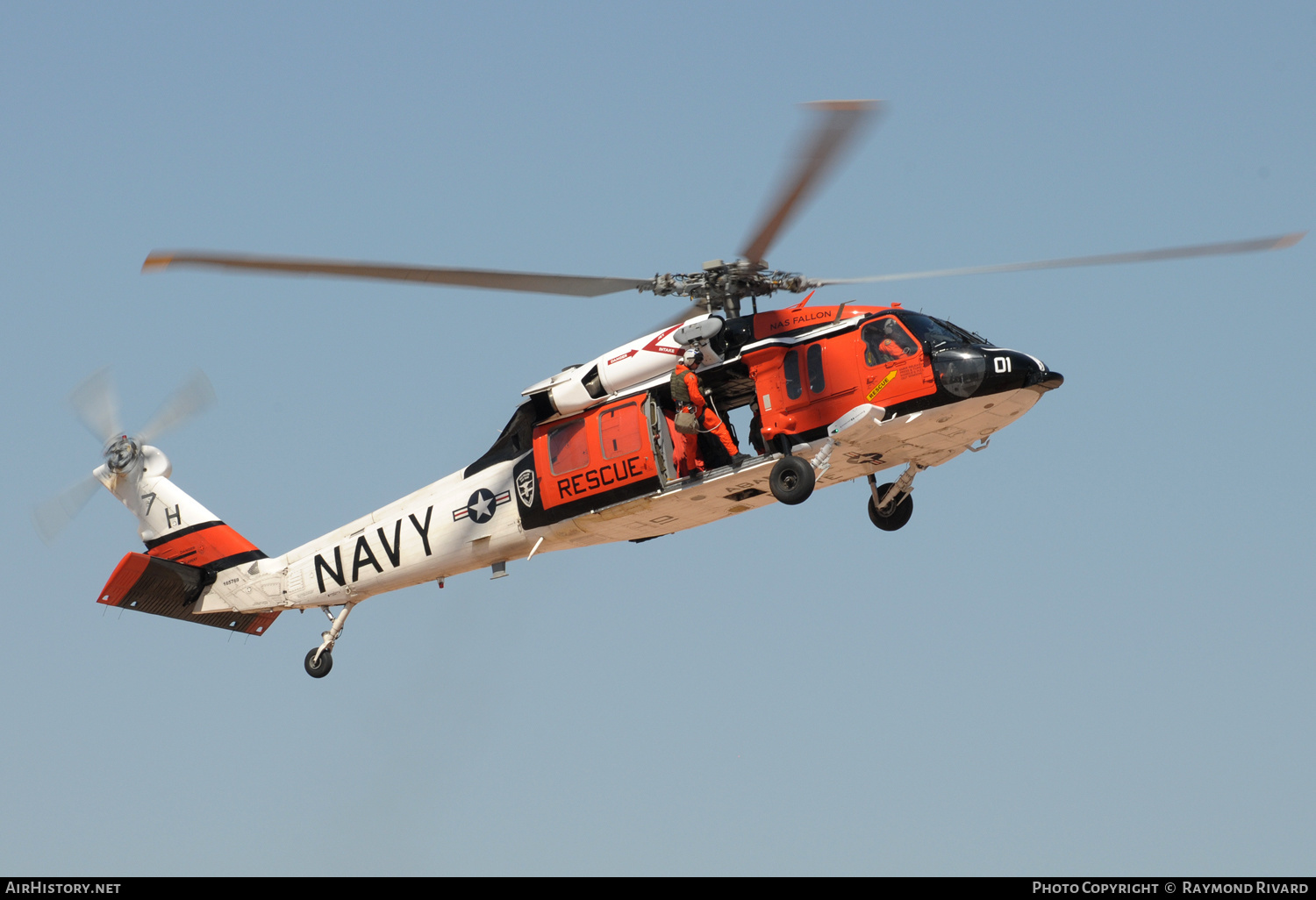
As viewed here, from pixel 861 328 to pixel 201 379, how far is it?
12283mm

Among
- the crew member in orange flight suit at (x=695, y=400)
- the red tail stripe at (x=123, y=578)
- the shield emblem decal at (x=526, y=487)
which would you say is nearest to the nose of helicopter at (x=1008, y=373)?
the crew member in orange flight suit at (x=695, y=400)

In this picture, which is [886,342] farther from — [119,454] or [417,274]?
[119,454]

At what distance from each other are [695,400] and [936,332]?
3.45 meters

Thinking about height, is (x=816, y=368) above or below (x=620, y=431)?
above

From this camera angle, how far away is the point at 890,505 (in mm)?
23344

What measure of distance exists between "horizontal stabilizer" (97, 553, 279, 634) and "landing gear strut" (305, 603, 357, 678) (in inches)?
51.2

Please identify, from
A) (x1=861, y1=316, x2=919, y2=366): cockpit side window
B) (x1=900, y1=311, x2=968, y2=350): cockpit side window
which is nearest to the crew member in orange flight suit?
(x1=861, y1=316, x2=919, y2=366): cockpit side window

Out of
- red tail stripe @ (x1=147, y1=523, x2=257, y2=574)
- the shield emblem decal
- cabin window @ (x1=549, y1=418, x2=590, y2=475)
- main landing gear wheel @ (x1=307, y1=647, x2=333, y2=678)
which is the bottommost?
main landing gear wheel @ (x1=307, y1=647, x2=333, y2=678)

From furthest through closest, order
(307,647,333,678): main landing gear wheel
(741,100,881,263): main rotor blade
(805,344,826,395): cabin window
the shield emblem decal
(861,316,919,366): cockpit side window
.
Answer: (307,647,333,678): main landing gear wheel, the shield emblem decal, (805,344,826,395): cabin window, (861,316,919,366): cockpit side window, (741,100,881,263): main rotor blade

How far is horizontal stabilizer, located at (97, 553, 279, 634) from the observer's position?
26547mm

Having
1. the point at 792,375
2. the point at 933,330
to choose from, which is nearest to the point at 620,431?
the point at 792,375

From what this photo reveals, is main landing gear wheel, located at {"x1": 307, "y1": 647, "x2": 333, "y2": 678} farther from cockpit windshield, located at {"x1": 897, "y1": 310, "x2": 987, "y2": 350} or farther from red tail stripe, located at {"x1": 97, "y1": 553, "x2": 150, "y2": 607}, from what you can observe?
cockpit windshield, located at {"x1": 897, "y1": 310, "x2": 987, "y2": 350}

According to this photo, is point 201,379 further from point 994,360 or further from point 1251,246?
point 1251,246
